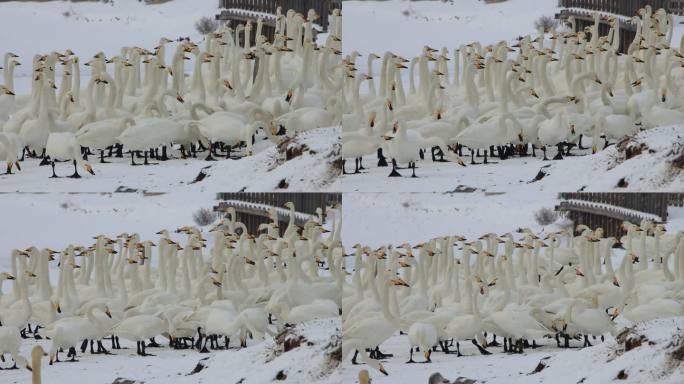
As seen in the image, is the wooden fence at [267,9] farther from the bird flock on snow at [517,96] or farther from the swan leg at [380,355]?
the swan leg at [380,355]

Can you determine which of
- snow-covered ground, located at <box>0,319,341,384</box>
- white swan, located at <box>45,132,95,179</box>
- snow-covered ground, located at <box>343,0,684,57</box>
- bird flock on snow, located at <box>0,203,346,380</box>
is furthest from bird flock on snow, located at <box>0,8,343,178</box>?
snow-covered ground, located at <box>0,319,341,384</box>

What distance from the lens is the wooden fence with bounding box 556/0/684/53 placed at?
7605 millimetres

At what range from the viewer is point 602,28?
25.2 feet

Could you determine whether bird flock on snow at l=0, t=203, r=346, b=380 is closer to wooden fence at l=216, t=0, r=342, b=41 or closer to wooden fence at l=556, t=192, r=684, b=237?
wooden fence at l=216, t=0, r=342, b=41

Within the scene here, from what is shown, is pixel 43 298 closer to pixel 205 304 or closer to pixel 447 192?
pixel 205 304

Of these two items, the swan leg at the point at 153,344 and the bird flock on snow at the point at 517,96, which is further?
the swan leg at the point at 153,344

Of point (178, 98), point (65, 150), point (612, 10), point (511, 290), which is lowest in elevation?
point (511, 290)

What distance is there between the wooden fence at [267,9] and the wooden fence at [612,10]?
128cm

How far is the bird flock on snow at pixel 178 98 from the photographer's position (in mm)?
7555

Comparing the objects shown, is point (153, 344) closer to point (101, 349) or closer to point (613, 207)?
point (101, 349)

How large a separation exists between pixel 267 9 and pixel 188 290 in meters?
1.63

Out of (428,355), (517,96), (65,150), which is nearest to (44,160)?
(65,150)

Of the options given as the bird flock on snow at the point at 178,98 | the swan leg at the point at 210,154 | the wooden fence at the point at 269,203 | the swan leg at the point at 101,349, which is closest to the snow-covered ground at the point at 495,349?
the wooden fence at the point at 269,203

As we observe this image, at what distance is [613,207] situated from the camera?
773cm
